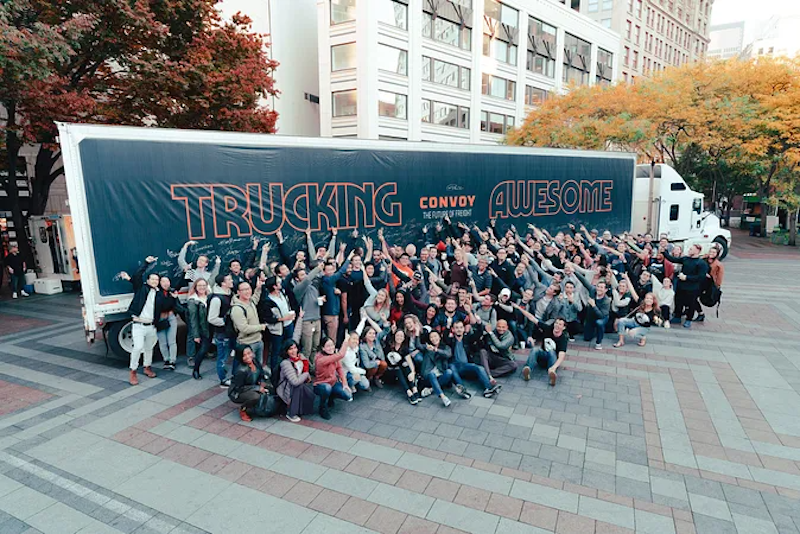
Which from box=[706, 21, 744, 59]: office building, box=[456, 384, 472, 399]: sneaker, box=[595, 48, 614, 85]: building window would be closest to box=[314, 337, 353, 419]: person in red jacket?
box=[456, 384, 472, 399]: sneaker

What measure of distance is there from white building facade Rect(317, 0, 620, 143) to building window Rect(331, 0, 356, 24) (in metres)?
0.06

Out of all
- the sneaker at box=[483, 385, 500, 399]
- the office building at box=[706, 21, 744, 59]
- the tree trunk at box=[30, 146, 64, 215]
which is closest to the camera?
the sneaker at box=[483, 385, 500, 399]

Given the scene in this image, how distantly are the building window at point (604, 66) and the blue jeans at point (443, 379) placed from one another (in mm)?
48034

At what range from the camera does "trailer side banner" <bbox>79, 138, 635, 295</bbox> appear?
8352 millimetres

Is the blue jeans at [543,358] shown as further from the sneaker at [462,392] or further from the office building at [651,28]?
the office building at [651,28]

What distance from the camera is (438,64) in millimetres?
34031

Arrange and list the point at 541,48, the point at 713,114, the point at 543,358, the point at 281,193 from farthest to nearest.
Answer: the point at 541,48, the point at 713,114, the point at 281,193, the point at 543,358

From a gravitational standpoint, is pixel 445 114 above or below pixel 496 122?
above

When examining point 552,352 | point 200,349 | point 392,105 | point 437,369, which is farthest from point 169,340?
point 392,105

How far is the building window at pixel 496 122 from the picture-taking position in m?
37.5

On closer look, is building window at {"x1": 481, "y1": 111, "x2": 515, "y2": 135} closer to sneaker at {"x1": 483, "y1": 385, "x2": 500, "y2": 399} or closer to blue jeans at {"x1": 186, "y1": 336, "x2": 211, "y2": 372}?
sneaker at {"x1": 483, "y1": 385, "x2": 500, "y2": 399}

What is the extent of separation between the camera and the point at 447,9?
33750 mm

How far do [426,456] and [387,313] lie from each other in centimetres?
330

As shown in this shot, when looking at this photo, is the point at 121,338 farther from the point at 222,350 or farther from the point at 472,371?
the point at 472,371
